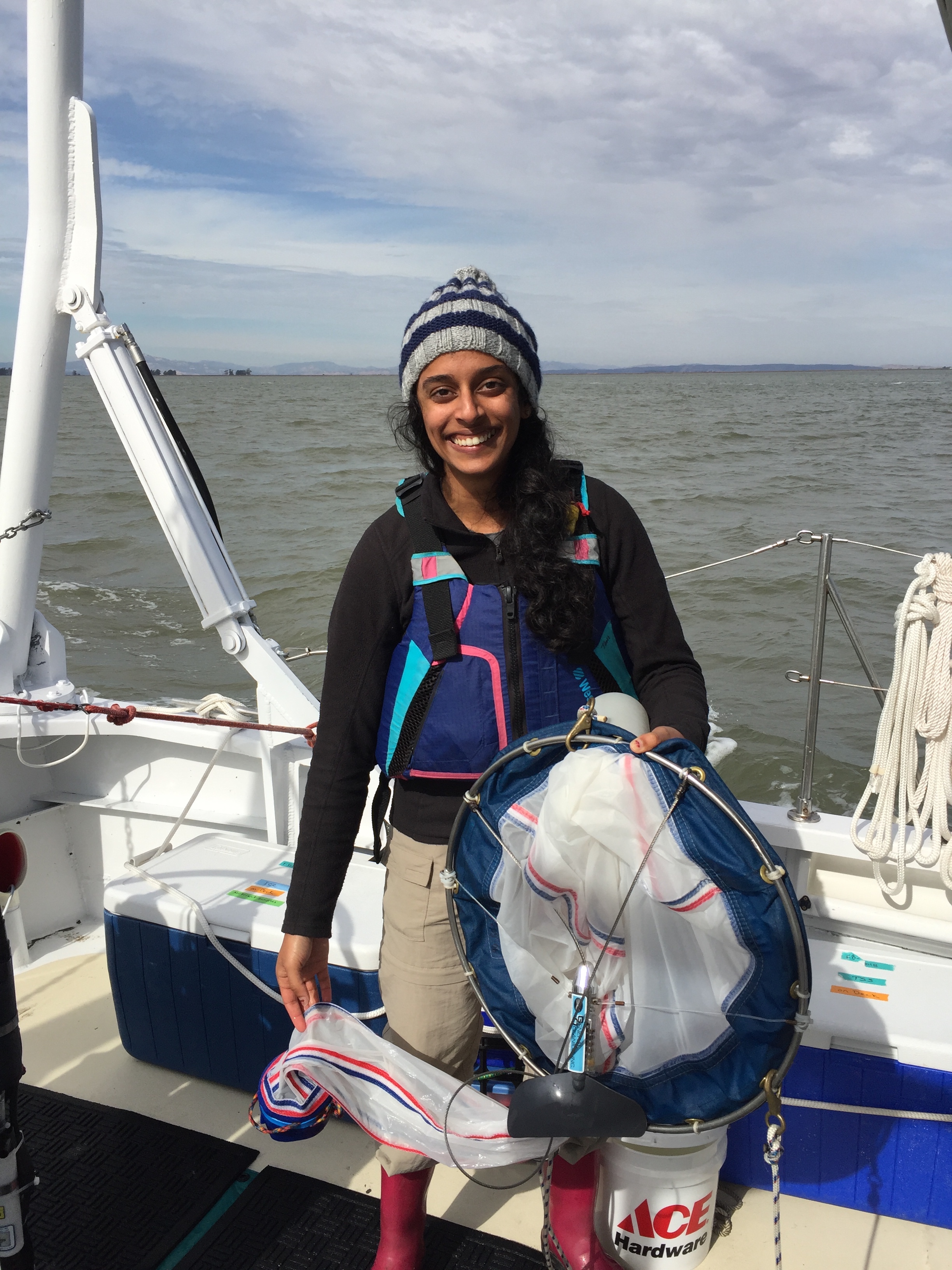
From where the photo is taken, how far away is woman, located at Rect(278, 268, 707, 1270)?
1684 mm

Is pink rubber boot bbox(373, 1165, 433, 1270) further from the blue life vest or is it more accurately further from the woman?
the blue life vest

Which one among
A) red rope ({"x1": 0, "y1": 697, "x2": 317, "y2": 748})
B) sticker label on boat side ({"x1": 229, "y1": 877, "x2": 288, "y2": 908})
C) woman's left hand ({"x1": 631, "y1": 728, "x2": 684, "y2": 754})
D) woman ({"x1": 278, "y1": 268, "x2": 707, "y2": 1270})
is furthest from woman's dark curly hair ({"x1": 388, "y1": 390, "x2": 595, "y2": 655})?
red rope ({"x1": 0, "y1": 697, "x2": 317, "y2": 748})

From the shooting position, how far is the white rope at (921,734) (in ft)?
7.83

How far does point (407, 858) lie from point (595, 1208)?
3.05 feet

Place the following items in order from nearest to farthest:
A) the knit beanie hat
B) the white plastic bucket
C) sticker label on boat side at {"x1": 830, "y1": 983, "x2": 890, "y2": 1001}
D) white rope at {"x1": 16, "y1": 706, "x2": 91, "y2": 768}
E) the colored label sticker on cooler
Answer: the knit beanie hat → the white plastic bucket → sticker label on boat side at {"x1": 830, "y1": 983, "x2": 890, "y2": 1001} → the colored label sticker on cooler → white rope at {"x1": 16, "y1": 706, "x2": 91, "y2": 768}

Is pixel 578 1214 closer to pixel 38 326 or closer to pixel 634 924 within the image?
pixel 634 924

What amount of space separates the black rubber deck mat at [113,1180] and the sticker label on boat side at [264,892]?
2.01ft

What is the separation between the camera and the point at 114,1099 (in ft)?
9.16

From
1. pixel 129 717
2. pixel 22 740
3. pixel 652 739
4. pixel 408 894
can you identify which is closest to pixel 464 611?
pixel 652 739

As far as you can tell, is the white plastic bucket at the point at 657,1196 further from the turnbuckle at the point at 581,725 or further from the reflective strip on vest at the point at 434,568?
the reflective strip on vest at the point at 434,568

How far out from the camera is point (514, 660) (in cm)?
170

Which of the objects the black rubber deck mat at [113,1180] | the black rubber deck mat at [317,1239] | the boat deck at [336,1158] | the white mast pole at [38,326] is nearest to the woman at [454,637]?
the black rubber deck mat at [317,1239]

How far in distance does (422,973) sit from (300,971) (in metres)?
0.23

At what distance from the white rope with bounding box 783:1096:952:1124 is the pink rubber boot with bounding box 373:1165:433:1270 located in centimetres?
78
